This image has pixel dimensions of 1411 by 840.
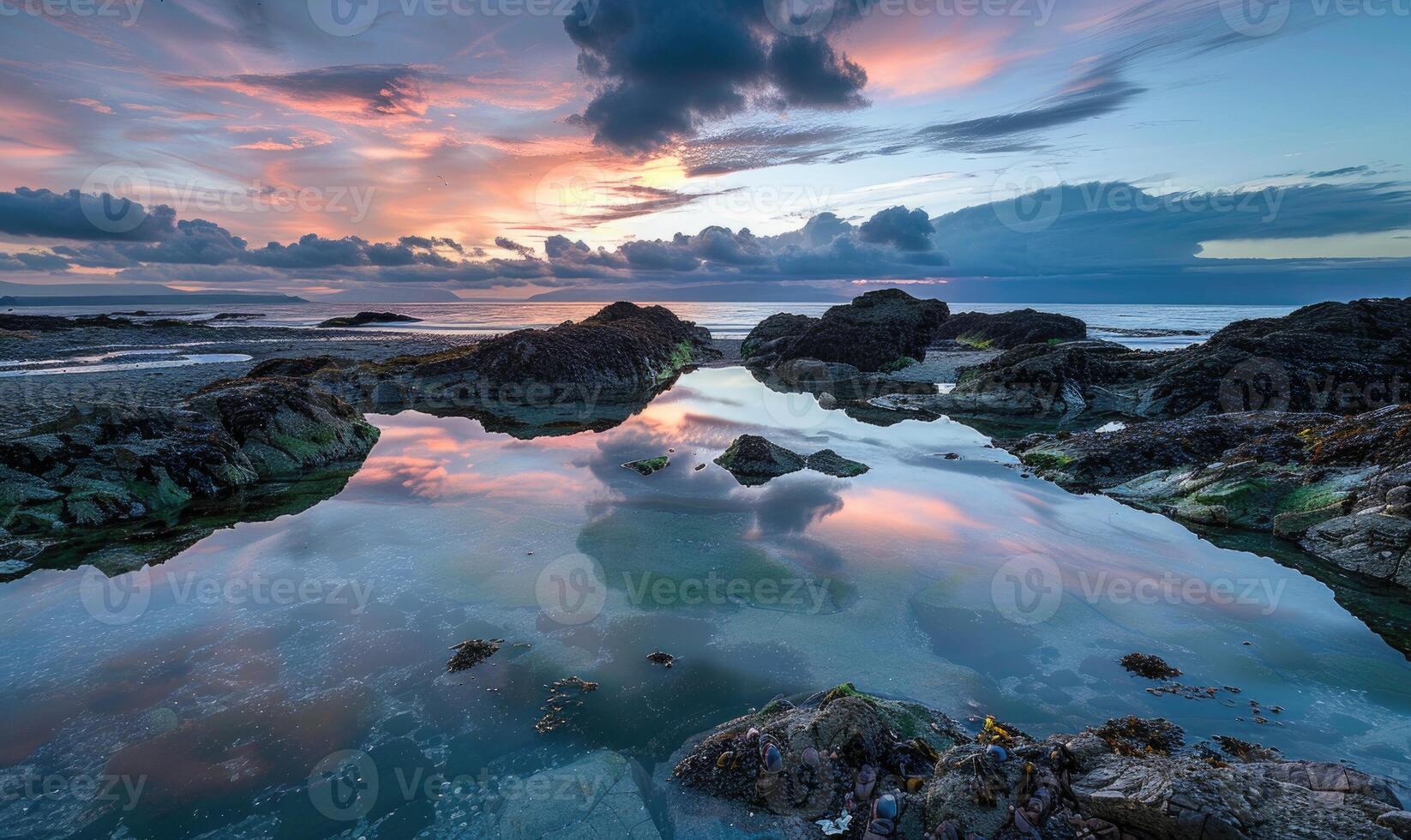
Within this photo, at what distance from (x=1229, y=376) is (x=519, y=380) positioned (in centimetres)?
2731

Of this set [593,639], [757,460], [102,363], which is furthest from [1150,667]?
[102,363]

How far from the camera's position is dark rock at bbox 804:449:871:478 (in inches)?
553

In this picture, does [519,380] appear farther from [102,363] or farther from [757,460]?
[102,363]

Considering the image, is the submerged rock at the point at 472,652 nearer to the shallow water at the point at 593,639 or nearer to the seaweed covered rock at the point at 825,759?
the shallow water at the point at 593,639

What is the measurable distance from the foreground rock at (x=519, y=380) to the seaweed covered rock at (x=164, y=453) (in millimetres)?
5139

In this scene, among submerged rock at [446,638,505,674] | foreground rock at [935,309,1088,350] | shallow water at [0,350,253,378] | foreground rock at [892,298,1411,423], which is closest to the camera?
submerged rock at [446,638,505,674]

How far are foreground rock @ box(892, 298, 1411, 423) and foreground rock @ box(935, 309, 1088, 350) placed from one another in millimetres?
22709

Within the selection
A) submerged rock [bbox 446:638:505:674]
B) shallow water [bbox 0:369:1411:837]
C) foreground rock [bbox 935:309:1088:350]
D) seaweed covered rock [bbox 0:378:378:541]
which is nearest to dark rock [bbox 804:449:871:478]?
shallow water [bbox 0:369:1411:837]

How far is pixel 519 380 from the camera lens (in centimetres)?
2492

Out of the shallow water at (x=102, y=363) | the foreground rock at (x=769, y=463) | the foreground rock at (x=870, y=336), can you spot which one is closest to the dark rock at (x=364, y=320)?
the shallow water at (x=102, y=363)

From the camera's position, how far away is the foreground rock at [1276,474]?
9039 millimetres

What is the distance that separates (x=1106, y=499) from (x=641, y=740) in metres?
11.7

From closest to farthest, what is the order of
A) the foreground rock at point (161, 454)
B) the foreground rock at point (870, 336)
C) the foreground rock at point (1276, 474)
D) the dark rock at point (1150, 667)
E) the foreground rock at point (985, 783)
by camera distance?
the foreground rock at point (985, 783), the dark rock at point (1150, 667), the foreground rock at point (1276, 474), the foreground rock at point (161, 454), the foreground rock at point (870, 336)

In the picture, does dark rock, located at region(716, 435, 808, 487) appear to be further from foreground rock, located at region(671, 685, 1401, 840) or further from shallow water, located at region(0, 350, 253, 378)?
shallow water, located at region(0, 350, 253, 378)
